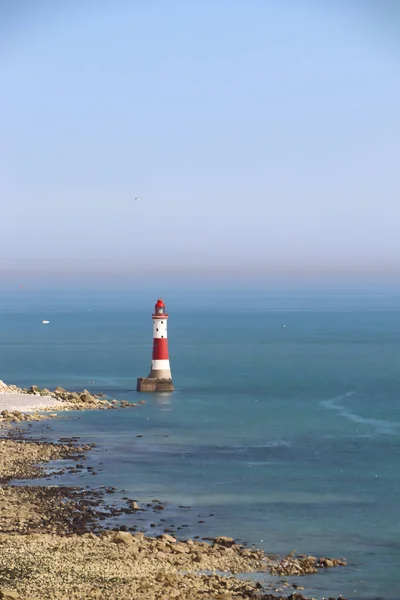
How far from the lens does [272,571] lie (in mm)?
24969

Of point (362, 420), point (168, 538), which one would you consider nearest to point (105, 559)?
point (168, 538)

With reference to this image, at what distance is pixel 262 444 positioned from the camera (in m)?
47.1

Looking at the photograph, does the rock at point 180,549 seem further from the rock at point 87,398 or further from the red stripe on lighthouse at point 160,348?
the red stripe on lighthouse at point 160,348

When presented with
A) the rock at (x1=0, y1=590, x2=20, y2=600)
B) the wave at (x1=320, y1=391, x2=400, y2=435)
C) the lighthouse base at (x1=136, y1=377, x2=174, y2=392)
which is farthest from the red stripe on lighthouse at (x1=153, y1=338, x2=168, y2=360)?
the rock at (x1=0, y1=590, x2=20, y2=600)

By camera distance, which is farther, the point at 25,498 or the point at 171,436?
the point at 171,436

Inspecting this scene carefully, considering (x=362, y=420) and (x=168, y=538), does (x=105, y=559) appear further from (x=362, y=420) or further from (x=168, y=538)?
(x=362, y=420)

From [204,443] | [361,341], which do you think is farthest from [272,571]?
[361,341]

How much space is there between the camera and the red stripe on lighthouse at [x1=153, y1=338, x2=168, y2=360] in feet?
200

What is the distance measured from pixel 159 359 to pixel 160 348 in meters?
1.36

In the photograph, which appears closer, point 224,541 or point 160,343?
point 224,541

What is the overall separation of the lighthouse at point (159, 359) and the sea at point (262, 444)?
1055 millimetres

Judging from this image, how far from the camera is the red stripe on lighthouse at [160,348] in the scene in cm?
6084

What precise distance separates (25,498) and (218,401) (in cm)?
3214

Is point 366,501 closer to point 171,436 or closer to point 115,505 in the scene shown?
point 115,505
